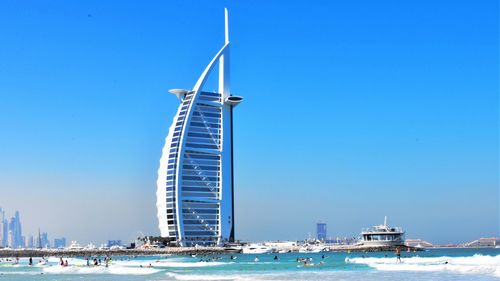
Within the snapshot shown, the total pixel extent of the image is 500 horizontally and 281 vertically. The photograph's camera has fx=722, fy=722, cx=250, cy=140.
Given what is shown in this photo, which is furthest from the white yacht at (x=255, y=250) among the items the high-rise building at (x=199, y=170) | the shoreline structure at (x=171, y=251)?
the high-rise building at (x=199, y=170)

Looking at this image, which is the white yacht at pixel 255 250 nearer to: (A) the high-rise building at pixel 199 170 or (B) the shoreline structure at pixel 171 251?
(B) the shoreline structure at pixel 171 251

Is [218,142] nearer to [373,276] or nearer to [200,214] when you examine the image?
[200,214]

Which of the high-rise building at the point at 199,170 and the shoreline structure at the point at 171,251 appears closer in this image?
the shoreline structure at the point at 171,251

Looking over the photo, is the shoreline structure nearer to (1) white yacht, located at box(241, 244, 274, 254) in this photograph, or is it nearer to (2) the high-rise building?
(1) white yacht, located at box(241, 244, 274, 254)

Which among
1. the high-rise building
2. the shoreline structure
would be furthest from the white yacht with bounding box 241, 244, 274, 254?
the high-rise building

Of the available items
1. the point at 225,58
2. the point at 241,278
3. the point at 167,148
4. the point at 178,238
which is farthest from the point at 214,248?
the point at 241,278

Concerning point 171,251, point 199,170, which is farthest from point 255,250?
point 199,170
